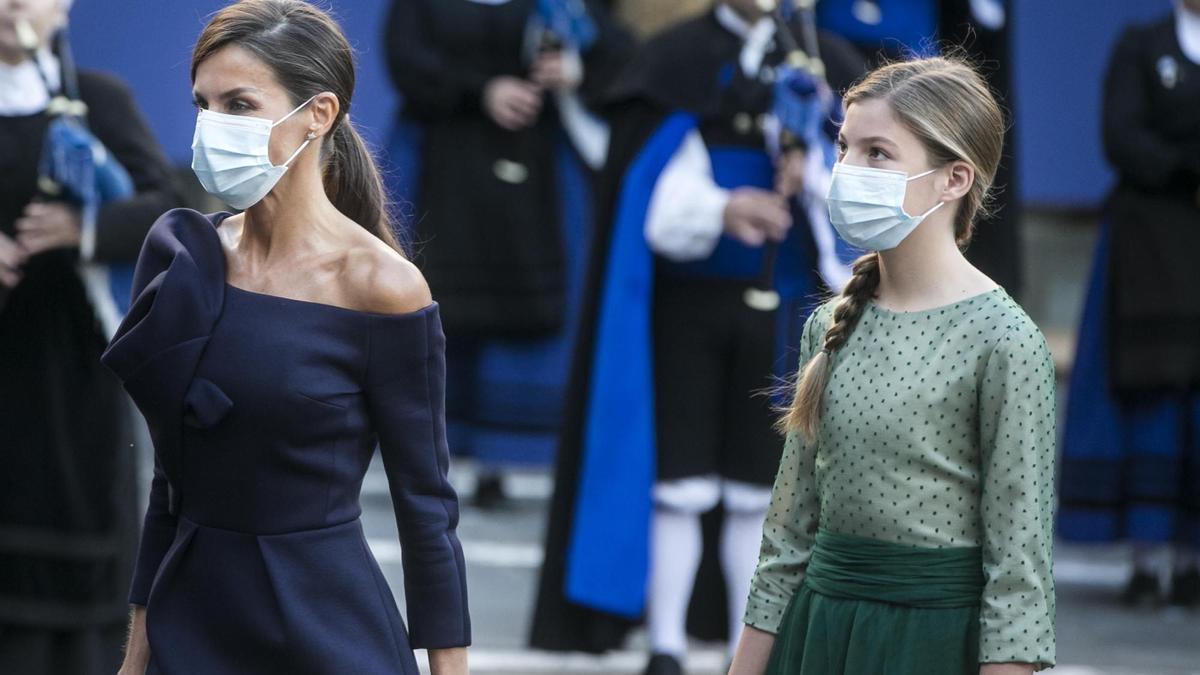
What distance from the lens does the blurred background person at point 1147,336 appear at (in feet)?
23.7

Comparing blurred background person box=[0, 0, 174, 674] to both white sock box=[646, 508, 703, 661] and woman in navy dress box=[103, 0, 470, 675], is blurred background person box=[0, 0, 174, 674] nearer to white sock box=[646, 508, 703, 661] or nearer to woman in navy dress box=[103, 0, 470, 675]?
white sock box=[646, 508, 703, 661]

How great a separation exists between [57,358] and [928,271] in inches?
97.1

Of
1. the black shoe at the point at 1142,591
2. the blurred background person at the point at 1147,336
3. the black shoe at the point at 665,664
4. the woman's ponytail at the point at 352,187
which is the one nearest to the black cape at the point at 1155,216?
the blurred background person at the point at 1147,336

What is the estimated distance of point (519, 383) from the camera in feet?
27.3

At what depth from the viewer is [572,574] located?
5.73 m

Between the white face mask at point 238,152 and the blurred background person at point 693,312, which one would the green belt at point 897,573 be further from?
the blurred background person at point 693,312

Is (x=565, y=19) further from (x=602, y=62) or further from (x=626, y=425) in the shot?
(x=626, y=425)

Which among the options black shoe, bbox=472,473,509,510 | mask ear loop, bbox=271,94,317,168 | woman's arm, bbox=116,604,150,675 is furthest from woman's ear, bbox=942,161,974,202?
black shoe, bbox=472,473,509,510

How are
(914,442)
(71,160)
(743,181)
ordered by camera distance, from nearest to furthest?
(914,442), (71,160), (743,181)

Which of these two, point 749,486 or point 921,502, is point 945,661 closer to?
point 921,502

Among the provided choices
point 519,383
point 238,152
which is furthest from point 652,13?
point 238,152

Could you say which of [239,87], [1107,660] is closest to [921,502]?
[239,87]

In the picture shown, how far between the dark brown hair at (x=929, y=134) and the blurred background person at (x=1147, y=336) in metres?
4.01

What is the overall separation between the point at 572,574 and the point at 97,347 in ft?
4.97
